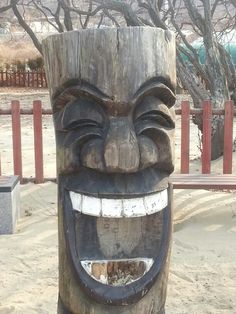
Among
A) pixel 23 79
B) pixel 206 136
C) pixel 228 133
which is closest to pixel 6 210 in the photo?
pixel 206 136

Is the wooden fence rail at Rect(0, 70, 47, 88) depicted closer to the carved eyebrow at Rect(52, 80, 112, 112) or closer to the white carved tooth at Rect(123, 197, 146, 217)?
the carved eyebrow at Rect(52, 80, 112, 112)

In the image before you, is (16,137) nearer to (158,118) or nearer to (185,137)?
(185,137)

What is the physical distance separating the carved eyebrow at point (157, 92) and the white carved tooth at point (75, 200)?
45 centimetres

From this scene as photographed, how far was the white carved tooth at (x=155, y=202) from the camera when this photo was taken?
1972mm

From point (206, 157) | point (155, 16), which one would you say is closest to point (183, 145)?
point (206, 157)

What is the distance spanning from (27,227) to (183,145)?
2.09 meters

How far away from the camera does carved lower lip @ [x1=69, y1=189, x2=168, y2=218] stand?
194 centimetres

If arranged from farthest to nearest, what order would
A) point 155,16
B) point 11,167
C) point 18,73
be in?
point 18,73 → point 155,16 → point 11,167

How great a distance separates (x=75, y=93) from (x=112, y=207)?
1.56 feet

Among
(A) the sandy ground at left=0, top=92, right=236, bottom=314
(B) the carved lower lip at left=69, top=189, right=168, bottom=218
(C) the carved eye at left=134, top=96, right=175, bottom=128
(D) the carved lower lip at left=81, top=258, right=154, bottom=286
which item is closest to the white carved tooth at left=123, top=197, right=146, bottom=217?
(B) the carved lower lip at left=69, top=189, right=168, bottom=218

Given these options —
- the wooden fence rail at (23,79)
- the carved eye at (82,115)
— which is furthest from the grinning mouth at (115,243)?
the wooden fence rail at (23,79)

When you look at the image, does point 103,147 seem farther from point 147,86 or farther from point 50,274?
point 50,274

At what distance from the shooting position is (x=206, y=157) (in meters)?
5.61

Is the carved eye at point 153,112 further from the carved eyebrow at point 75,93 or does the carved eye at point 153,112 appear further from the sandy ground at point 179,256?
the sandy ground at point 179,256
